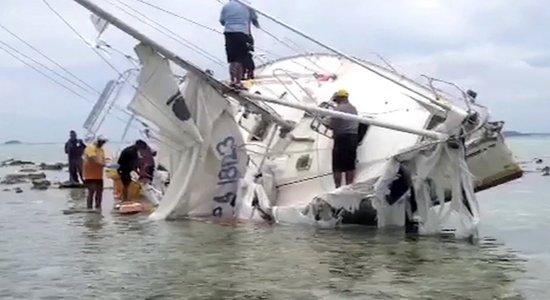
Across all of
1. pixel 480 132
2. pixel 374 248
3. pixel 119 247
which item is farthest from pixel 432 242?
pixel 119 247

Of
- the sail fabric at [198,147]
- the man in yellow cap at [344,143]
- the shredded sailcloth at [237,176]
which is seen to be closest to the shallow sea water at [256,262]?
the shredded sailcloth at [237,176]

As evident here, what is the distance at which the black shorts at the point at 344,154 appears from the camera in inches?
627

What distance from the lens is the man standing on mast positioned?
17.8 m

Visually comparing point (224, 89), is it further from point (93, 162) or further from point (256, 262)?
point (256, 262)

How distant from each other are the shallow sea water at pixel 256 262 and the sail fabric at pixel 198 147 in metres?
0.76

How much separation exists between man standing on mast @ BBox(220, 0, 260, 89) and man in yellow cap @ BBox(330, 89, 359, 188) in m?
2.40

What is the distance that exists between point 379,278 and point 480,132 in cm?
586

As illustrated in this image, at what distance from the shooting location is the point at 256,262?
37.7 feet

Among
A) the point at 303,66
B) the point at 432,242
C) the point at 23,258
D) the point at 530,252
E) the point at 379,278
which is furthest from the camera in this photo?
the point at 303,66

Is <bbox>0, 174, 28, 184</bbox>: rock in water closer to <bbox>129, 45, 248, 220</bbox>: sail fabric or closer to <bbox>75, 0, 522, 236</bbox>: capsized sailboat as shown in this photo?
<bbox>75, 0, 522, 236</bbox>: capsized sailboat

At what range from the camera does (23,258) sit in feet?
39.1

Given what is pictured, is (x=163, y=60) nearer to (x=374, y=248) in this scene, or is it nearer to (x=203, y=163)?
(x=203, y=163)

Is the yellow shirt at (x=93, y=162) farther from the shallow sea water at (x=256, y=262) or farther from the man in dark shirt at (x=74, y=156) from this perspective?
the man in dark shirt at (x=74, y=156)

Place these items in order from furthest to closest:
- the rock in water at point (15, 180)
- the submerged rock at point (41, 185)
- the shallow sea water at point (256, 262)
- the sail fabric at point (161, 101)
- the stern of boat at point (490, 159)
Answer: the rock in water at point (15, 180)
the submerged rock at point (41, 185)
the sail fabric at point (161, 101)
the stern of boat at point (490, 159)
the shallow sea water at point (256, 262)
